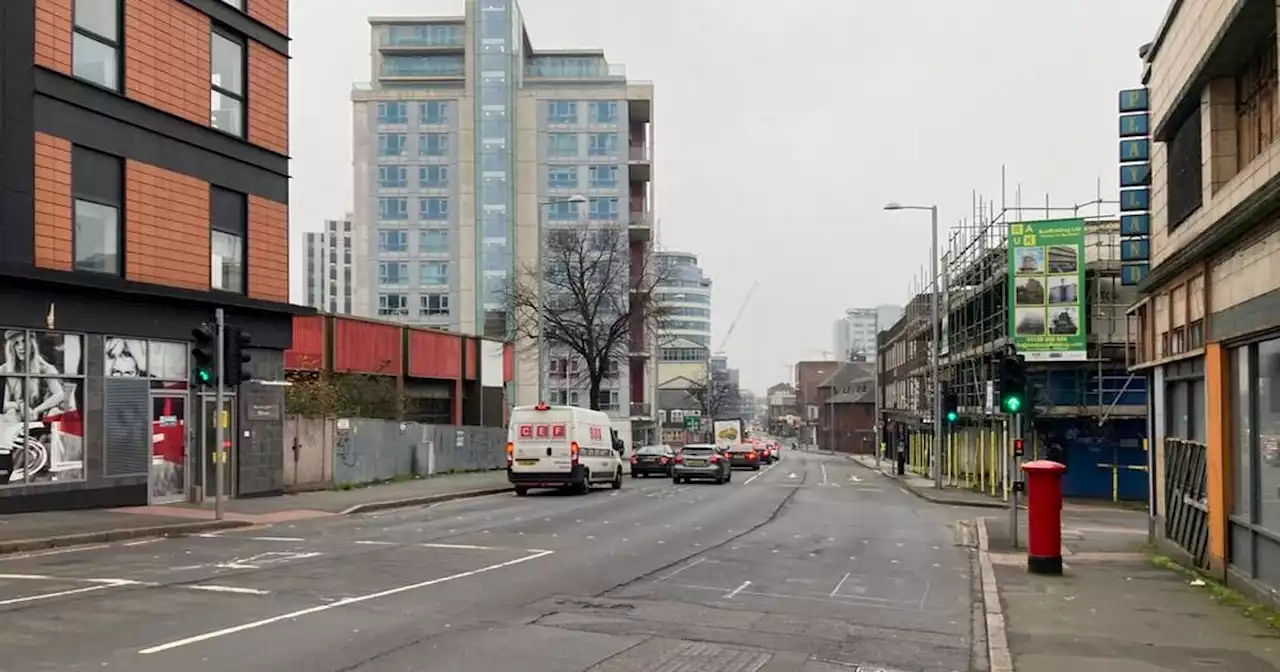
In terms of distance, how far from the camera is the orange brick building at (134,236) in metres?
19.8

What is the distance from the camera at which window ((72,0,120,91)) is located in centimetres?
2112

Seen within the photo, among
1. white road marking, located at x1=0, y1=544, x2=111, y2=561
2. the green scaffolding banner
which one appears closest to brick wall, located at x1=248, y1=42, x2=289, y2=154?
white road marking, located at x1=0, y1=544, x2=111, y2=561

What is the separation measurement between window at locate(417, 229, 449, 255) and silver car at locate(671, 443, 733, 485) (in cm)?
5655

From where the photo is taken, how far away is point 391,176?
94.7m

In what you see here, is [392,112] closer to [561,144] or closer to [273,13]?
[561,144]

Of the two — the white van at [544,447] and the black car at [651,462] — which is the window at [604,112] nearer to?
the black car at [651,462]

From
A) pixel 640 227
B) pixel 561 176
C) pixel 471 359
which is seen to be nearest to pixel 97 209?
pixel 471 359

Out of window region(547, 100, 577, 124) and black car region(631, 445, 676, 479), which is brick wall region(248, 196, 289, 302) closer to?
black car region(631, 445, 676, 479)

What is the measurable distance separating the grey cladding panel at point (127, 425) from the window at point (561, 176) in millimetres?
71813

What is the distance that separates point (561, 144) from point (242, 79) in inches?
2703

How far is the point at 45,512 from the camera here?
65.6ft

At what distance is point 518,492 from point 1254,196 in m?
23.0

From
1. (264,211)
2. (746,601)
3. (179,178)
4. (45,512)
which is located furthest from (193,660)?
(264,211)

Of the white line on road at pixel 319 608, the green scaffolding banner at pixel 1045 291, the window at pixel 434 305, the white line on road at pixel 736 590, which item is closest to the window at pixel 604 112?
the window at pixel 434 305
